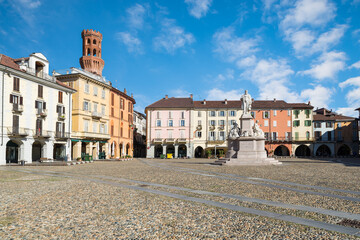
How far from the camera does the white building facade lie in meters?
30.3

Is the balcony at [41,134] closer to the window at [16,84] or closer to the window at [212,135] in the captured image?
the window at [16,84]

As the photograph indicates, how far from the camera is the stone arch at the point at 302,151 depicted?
6522 centimetres

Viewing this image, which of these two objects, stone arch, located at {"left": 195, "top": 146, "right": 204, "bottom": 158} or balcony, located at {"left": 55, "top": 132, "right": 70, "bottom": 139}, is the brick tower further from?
stone arch, located at {"left": 195, "top": 146, "right": 204, "bottom": 158}

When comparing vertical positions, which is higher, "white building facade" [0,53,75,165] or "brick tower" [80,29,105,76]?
"brick tower" [80,29,105,76]

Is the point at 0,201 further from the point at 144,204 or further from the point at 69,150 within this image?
the point at 69,150

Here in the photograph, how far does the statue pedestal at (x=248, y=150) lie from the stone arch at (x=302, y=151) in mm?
44692

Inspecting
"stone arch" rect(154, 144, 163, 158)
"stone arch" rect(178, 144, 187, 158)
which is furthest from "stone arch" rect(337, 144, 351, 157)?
"stone arch" rect(154, 144, 163, 158)

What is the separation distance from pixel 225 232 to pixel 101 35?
58536 millimetres

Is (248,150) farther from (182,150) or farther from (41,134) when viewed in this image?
(182,150)

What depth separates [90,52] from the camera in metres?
55.1

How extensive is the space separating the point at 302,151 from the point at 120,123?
4335cm

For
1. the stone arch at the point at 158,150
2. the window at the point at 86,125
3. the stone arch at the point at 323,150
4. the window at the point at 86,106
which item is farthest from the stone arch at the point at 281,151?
the window at the point at 86,106

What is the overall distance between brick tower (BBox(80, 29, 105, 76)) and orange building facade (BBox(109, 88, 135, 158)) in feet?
23.7

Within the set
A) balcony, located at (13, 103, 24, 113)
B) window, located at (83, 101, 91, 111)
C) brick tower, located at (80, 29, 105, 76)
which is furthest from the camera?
brick tower, located at (80, 29, 105, 76)
